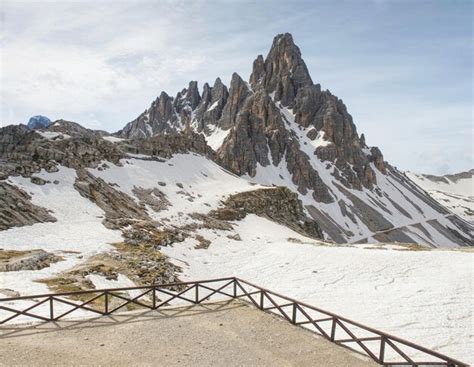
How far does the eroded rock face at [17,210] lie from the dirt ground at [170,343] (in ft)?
75.5

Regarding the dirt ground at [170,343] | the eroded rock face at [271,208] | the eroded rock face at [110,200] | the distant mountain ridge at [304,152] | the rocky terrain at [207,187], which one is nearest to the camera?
the dirt ground at [170,343]

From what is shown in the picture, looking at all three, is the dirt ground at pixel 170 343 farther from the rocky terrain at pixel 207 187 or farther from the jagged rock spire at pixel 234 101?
the jagged rock spire at pixel 234 101

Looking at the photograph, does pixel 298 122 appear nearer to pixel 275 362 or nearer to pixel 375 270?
pixel 375 270

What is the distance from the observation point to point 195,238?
4538 cm

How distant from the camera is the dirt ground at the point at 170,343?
1280cm

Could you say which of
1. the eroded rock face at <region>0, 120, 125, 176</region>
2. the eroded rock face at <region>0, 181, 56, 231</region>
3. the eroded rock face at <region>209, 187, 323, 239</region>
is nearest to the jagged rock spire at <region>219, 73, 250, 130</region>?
the eroded rock face at <region>209, 187, 323, 239</region>

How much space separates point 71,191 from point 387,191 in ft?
480

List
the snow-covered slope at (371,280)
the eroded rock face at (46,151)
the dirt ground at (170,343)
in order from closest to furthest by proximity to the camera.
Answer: the dirt ground at (170,343)
the snow-covered slope at (371,280)
the eroded rock face at (46,151)

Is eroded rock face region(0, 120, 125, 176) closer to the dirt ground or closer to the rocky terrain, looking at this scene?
the rocky terrain

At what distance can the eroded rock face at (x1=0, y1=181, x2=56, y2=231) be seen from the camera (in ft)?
114

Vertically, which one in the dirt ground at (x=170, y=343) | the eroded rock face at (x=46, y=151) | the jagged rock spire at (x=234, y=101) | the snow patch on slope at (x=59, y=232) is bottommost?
the dirt ground at (x=170, y=343)

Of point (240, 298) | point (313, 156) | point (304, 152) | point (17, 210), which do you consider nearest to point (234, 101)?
point (304, 152)

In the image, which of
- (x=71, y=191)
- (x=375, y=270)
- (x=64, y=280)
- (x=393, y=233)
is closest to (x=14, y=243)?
(x=64, y=280)

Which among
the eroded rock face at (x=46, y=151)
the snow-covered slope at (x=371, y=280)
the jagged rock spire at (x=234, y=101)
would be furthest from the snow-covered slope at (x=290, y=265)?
the jagged rock spire at (x=234, y=101)
